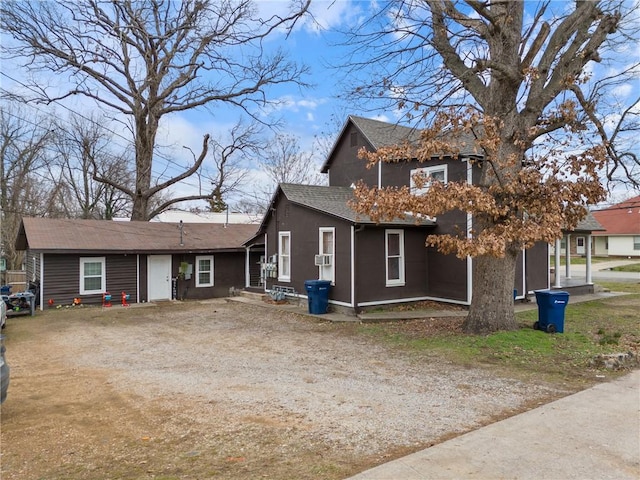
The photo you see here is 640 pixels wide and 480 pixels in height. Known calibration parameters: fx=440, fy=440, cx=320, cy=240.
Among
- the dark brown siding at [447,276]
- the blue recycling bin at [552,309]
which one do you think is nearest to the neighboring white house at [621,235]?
the dark brown siding at [447,276]

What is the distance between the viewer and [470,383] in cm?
653

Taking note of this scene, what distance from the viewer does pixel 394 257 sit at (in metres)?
14.3

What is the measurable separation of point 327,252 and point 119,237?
32.4 ft

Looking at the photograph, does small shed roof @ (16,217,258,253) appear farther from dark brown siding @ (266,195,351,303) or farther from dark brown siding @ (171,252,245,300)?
dark brown siding @ (266,195,351,303)

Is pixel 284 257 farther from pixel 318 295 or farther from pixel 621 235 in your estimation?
pixel 621 235

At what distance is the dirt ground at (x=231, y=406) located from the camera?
4.04m

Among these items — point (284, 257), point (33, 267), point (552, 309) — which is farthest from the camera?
point (33, 267)

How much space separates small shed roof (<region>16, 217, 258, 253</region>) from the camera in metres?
16.8

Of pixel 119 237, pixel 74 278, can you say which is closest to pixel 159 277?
pixel 119 237

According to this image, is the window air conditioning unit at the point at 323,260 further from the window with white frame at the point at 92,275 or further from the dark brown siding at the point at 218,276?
the window with white frame at the point at 92,275

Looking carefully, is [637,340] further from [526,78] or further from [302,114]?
[302,114]

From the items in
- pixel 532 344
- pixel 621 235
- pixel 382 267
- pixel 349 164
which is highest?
pixel 349 164

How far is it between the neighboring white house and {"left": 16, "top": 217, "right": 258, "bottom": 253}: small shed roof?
119ft

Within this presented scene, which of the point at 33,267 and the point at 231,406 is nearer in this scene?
the point at 231,406
